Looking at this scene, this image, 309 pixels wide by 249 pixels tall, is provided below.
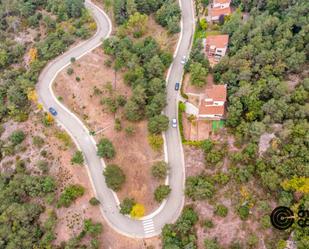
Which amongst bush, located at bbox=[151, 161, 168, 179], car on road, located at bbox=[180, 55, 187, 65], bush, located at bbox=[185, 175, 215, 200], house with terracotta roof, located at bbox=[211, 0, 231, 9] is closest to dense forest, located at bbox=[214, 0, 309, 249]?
house with terracotta roof, located at bbox=[211, 0, 231, 9]

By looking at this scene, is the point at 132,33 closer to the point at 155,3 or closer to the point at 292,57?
the point at 155,3

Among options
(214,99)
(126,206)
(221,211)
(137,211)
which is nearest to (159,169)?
(137,211)

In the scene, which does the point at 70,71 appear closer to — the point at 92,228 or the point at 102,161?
the point at 102,161

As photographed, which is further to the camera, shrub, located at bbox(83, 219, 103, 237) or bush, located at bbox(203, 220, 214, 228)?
shrub, located at bbox(83, 219, 103, 237)

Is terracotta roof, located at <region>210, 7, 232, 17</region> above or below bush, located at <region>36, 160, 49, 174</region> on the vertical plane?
above

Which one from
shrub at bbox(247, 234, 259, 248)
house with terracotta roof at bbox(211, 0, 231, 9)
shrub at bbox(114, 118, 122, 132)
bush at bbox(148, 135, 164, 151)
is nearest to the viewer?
shrub at bbox(247, 234, 259, 248)

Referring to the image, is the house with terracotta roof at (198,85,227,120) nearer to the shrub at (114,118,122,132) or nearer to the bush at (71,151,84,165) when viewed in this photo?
the shrub at (114,118,122,132)

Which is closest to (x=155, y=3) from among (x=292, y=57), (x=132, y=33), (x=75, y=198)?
(x=132, y=33)
